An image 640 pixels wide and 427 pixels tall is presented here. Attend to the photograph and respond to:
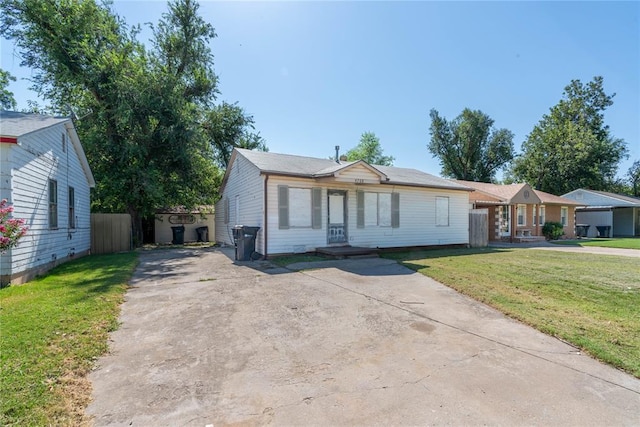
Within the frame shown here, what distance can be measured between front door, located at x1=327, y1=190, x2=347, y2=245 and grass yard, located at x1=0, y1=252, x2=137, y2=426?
→ 7389 mm

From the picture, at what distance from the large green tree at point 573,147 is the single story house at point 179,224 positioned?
36955 millimetres

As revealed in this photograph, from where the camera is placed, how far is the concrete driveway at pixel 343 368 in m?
2.54

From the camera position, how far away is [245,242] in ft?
35.7

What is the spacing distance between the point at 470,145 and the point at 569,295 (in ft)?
132

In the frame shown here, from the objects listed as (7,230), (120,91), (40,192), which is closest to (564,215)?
(7,230)

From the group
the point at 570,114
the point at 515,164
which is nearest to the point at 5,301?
the point at 515,164

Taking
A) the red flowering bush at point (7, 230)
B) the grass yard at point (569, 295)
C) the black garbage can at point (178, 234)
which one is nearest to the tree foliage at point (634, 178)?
the grass yard at point (569, 295)

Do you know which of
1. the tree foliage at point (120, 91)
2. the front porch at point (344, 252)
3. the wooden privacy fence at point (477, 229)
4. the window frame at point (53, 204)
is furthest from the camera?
the wooden privacy fence at point (477, 229)

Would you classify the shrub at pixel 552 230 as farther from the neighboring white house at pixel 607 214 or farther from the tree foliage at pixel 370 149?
the tree foliage at pixel 370 149

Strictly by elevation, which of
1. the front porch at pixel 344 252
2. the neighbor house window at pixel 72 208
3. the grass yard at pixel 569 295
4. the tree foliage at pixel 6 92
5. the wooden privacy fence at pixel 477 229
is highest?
the tree foliage at pixel 6 92

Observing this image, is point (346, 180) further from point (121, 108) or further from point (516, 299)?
point (121, 108)

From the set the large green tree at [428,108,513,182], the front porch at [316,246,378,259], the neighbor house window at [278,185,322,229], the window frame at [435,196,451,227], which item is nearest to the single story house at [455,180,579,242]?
the window frame at [435,196,451,227]

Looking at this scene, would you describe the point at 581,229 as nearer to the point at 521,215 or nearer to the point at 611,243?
the point at 611,243

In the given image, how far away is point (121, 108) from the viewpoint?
15.4 m
